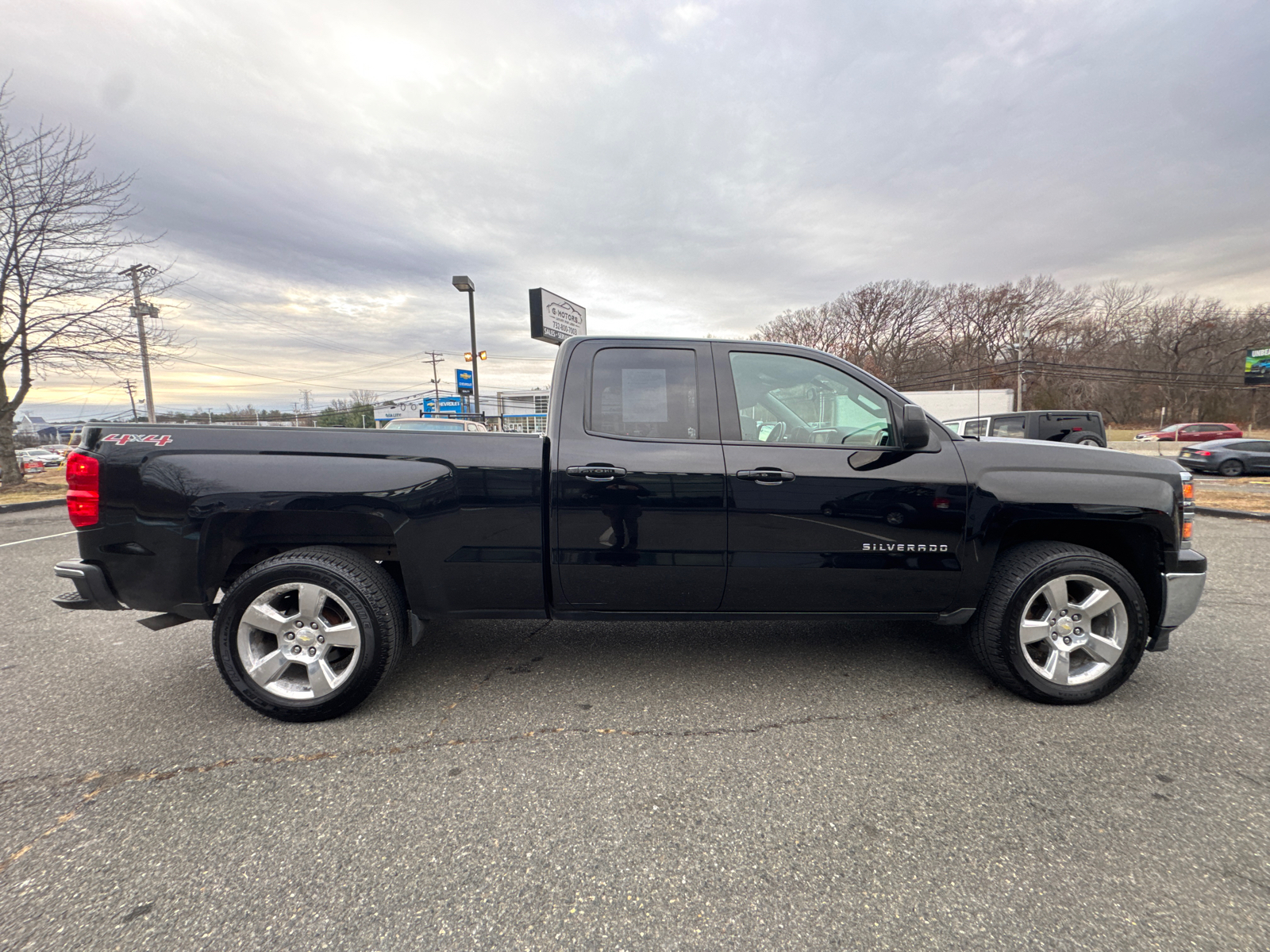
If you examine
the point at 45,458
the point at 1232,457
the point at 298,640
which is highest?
the point at 45,458

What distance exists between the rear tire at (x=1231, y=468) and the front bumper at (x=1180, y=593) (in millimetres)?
22224

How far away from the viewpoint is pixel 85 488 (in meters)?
2.55

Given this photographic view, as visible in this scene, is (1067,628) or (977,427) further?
(977,427)

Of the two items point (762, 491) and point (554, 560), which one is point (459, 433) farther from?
point (762, 491)

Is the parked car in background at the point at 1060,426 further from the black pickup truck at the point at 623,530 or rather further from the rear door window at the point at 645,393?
the rear door window at the point at 645,393

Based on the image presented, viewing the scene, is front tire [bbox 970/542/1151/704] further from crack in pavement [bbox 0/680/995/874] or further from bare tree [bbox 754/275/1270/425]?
bare tree [bbox 754/275/1270/425]

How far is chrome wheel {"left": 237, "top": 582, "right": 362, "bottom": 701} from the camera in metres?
2.55

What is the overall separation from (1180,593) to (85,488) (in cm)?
535

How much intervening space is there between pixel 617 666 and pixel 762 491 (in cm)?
136

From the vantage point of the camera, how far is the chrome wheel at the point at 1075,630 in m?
2.68

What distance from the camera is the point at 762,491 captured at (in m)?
2.65

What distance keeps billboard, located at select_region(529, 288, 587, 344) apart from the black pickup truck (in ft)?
36.7

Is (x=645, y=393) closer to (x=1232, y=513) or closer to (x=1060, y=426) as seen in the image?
(x=1232, y=513)

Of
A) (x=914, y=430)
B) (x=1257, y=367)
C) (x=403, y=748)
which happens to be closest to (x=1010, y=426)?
(x=914, y=430)
